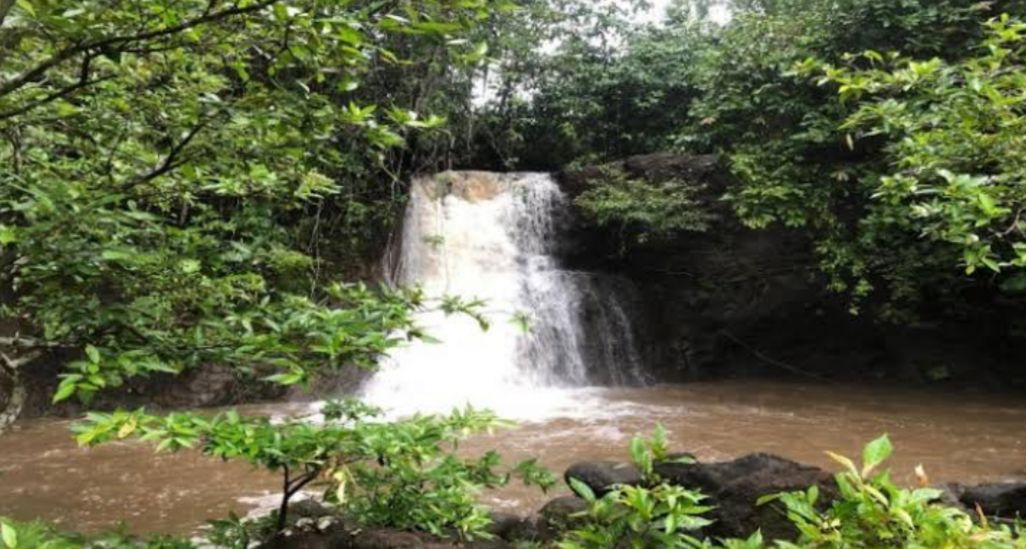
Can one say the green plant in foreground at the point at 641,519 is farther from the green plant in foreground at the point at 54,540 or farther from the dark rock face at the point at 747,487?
the dark rock face at the point at 747,487

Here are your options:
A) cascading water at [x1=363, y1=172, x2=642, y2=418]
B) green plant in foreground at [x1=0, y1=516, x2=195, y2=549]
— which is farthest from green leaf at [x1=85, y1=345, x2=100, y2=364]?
cascading water at [x1=363, y1=172, x2=642, y2=418]

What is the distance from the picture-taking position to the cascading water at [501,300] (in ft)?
36.1

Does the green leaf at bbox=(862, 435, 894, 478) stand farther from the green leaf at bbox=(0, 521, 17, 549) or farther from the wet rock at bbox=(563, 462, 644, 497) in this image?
the wet rock at bbox=(563, 462, 644, 497)

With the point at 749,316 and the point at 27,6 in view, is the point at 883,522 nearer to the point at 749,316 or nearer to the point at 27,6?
the point at 27,6

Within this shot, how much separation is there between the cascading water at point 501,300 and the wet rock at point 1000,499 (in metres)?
6.25

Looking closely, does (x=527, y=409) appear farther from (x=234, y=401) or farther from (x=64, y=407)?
(x=64, y=407)

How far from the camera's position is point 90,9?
1.83 meters

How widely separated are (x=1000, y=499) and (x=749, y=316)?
837cm

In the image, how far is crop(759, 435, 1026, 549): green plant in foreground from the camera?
1396 millimetres

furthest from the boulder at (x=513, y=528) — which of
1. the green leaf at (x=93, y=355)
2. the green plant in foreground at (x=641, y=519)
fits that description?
the green leaf at (x=93, y=355)

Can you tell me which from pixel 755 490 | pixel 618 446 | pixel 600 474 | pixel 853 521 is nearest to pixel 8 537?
pixel 853 521

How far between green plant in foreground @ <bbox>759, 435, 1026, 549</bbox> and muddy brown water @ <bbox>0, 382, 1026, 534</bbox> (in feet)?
12.5

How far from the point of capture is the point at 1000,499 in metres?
4.27

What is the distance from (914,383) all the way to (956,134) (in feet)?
33.4
